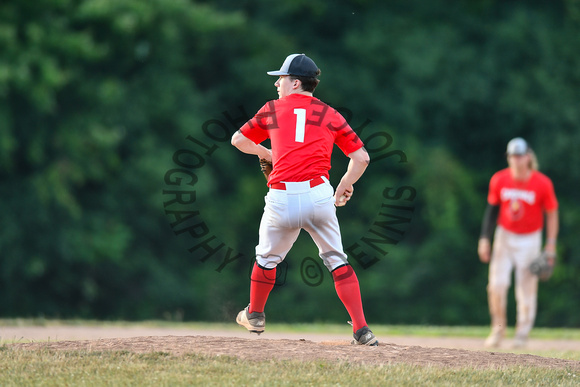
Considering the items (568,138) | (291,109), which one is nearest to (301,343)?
(291,109)

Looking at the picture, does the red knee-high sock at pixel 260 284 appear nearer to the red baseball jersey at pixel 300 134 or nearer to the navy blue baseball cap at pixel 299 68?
the red baseball jersey at pixel 300 134

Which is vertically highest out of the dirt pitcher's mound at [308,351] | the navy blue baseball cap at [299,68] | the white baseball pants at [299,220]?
the navy blue baseball cap at [299,68]

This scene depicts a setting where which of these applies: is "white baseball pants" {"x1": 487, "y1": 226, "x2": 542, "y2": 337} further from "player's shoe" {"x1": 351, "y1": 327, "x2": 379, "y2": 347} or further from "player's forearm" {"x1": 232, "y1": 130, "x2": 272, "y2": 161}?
"player's forearm" {"x1": 232, "y1": 130, "x2": 272, "y2": 161}

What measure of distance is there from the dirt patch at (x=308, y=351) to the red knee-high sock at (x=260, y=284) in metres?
0.29

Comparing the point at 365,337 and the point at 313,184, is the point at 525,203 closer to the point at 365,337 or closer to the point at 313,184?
the point at 365,337

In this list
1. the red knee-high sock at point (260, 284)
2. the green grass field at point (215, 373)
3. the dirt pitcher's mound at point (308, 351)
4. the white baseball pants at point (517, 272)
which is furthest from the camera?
the white baseball pants at point (517, 272)

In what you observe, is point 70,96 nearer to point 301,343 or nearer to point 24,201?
point 24,201

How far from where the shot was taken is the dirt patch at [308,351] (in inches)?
221

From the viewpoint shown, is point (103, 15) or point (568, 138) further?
point (568, 138)

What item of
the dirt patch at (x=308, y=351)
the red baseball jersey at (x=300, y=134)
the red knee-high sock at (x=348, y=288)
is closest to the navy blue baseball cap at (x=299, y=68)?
the red baseball jersey at (x=300, y=134)

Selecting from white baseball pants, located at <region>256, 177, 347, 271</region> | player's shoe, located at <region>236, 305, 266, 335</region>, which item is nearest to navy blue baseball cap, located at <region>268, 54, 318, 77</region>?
white baseball pants, located at <region>256, 177, 347, 271</region>

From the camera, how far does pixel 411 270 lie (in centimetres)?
2111

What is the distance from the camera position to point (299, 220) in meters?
5.78

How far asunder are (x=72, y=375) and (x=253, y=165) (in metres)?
17.1
